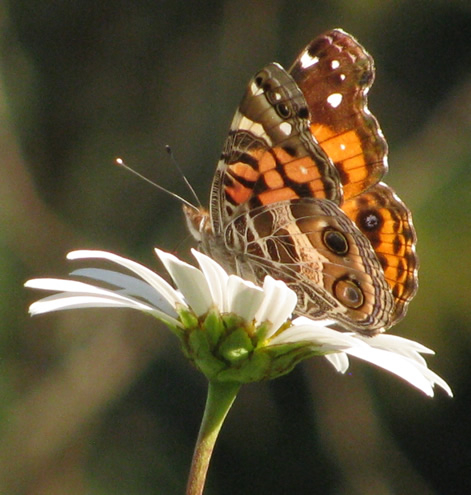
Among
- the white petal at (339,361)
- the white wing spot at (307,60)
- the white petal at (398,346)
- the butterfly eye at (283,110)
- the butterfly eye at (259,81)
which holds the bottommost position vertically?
the white petal at (339,361)

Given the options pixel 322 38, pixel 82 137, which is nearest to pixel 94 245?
pixel 82 137

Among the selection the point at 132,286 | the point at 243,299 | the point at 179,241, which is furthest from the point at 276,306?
the point at 179,241

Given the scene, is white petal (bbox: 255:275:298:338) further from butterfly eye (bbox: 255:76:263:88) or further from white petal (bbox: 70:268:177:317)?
butterfly eye (bbox: 255:76:263:88)

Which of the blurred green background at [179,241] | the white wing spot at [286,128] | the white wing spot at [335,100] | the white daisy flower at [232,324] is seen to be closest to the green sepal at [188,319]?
the white daisy flower at [232,324]

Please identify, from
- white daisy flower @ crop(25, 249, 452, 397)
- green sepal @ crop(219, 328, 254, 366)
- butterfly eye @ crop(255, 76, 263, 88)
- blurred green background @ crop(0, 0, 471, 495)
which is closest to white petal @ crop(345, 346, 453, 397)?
white daisy flower @ crop(25, 249, 452, 397)

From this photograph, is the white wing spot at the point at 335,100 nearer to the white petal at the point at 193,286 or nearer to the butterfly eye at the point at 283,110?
the butterfly eye at the point at 283,110

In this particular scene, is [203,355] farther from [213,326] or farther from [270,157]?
[270,157]
